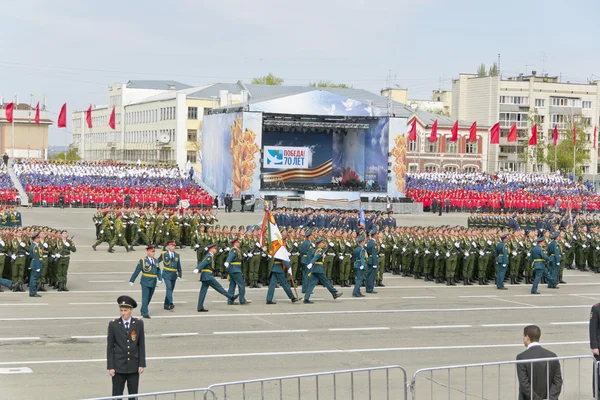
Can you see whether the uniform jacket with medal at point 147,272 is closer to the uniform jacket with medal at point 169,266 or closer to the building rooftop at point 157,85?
the uniform jacket with medal at point 169,266

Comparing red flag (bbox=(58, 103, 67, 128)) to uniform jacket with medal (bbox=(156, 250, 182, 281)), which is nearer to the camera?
uniform jacket with medal (bbox=(156, 250, 182, 281))

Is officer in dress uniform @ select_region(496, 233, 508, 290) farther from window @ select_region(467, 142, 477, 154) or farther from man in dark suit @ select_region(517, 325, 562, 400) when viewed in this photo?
window @ select_region(467, 142, 477, 154)

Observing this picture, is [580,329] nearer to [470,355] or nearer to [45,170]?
[470,355]

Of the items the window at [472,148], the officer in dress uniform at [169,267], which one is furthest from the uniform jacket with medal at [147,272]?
the window at [472,148]

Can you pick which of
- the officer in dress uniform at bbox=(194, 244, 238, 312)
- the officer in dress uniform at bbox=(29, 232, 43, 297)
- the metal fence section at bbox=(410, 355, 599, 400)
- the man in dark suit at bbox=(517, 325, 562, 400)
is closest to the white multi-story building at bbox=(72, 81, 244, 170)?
the officer in dress uniform at bbox=(29, 232, 43, 297)

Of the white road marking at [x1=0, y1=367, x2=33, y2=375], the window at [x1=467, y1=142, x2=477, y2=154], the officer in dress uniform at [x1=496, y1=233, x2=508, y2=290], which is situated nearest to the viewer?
the white road marking at [x1=0, y1=367, x2=33, y2=375]

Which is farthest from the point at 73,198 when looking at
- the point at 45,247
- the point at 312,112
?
the point at 45,247

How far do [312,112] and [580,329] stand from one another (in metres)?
38.3

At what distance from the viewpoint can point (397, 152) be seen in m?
56.2

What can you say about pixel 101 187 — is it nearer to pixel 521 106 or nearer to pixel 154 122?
pixel 154 122

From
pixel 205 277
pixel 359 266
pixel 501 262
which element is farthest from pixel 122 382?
pixel 501 262

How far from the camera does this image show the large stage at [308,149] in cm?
5322

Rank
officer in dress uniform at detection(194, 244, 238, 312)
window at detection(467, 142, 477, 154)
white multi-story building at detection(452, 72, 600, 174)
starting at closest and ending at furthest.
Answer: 1. officer in dress uniform at detection(194, 244, 238, 312)
2. window at detection(467, 142, 477, 154)
3. white multi-story building at detection(452, 72, 600, 174)

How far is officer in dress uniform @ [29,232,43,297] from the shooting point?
19203mm
